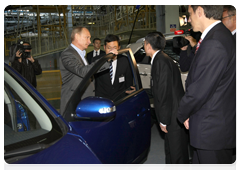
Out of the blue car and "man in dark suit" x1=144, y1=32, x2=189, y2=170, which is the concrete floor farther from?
the blue car

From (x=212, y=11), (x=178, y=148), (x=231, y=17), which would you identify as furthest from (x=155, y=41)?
(x=178, y=148)

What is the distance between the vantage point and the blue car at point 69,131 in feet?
3.31

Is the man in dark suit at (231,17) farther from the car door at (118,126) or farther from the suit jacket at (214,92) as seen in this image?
the car door at (118,126)

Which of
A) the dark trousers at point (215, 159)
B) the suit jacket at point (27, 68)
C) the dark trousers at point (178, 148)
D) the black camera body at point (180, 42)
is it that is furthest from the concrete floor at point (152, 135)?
the suit jacket at point (27, 68)

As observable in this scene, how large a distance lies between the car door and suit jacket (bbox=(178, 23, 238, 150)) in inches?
20.9

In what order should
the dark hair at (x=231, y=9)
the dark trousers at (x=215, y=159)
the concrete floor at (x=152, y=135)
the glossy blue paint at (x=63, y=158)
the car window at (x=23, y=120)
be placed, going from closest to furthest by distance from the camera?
the glossy blue paint at (x=63, y=158), the car window at (x=23, y=120), the dark trousers at (x=215, y=159), the dark hair at (x=231, y=9), the concrete floor at (x=152, y=135)

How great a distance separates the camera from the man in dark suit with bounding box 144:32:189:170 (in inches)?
91.4

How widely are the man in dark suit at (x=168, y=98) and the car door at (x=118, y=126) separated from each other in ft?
0.50

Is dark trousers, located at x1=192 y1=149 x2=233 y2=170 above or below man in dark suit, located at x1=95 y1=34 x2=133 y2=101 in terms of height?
below

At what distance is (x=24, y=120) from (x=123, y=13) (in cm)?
1652

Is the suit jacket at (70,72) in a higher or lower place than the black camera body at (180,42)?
lower

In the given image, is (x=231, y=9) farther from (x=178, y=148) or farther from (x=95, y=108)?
Answer: (x=95, y=108)

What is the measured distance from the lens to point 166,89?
2.31m

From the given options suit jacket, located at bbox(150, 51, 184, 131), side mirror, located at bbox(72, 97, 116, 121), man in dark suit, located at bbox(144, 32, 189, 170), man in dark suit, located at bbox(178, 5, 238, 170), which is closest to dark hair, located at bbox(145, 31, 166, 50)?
man in dark suit, located at bbox(144, 32, 189, 170)
